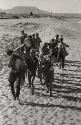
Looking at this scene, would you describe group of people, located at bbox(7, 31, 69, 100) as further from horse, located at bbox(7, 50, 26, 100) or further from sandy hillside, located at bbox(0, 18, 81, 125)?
sandy hillside, located at bbox(0, 18, 81, 125)

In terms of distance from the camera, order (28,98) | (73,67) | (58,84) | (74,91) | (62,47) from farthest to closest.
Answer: (73,67), (62,47), (58,84), (74,91), (28,98)

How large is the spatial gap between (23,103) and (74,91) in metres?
2.74

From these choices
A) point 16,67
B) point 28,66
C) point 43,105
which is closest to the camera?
point 16,67

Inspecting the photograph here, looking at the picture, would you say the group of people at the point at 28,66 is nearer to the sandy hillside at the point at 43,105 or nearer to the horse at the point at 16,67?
the horse at the point at 16,67

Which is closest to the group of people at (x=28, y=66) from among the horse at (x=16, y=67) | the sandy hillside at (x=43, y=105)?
the horse at (x=16, y=67)

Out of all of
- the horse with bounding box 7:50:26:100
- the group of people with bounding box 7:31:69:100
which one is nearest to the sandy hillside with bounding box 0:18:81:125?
the group of people with bounding box 7:31:69:100

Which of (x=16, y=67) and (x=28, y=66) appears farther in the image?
(x=28, y=66)

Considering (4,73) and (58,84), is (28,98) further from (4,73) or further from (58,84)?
(4,73)

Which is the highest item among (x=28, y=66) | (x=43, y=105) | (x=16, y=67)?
(x=16, y=67)

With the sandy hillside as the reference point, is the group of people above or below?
above

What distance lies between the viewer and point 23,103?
10594 millimetres

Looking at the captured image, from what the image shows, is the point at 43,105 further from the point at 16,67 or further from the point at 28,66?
the point at 28,66

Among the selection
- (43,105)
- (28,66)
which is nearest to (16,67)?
(28,66)

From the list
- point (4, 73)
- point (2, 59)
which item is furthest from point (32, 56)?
point (2, 59)
